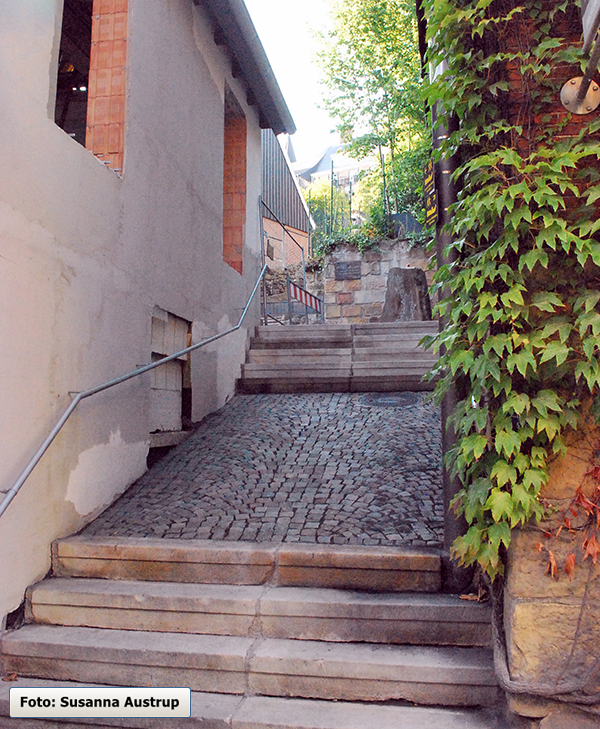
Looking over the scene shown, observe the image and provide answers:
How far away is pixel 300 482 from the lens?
3900 millimetres

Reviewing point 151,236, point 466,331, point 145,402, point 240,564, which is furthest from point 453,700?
point 151,236

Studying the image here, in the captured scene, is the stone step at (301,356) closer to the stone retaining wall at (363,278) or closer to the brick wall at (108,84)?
the brick wall at (108,84)

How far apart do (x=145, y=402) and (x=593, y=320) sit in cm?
319

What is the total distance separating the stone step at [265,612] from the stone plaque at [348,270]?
28.8ft

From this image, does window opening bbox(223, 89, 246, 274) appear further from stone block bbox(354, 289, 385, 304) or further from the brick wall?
stone block bbox(354, 289, 385, 304)

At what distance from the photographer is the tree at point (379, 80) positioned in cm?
1224

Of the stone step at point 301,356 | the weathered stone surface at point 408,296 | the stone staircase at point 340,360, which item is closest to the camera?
the stone staircase at point 340,360

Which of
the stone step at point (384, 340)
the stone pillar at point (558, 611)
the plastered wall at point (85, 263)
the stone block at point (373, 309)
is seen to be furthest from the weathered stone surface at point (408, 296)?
the stone pillar at point (558, 611)

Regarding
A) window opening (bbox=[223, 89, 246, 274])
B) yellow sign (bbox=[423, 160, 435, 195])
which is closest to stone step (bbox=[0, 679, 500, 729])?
yellow sign (bbox=[423, 160, 435, 195])

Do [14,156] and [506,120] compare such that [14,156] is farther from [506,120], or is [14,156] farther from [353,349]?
[353,349]

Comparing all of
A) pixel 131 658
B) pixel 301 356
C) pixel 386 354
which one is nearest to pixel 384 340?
pixel 386 354

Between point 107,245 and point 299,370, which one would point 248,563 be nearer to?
point 107,245

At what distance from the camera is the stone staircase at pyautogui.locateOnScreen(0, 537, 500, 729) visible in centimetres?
238

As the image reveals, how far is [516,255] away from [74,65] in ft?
21.1
